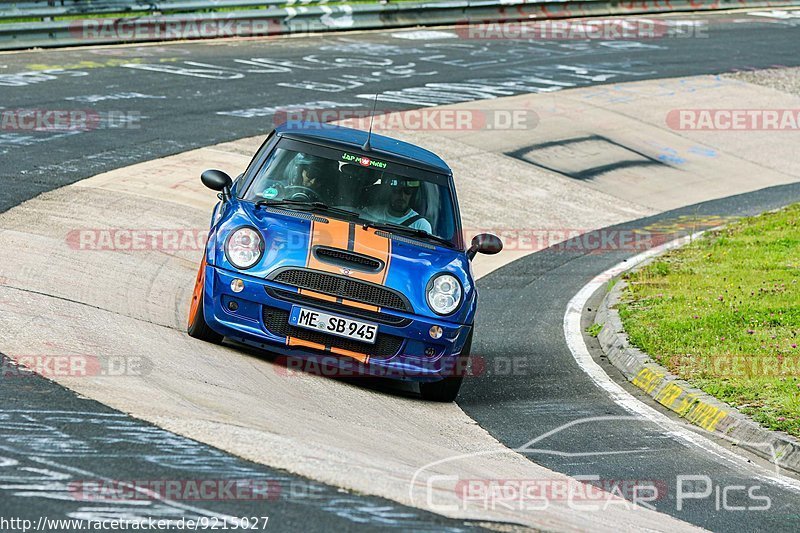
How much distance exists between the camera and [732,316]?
416 inches

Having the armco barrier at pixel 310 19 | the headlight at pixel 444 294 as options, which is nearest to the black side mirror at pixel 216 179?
the headlight at pixel 444 294

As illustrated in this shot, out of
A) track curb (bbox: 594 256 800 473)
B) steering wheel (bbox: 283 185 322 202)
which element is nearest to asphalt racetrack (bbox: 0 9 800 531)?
track curb (bbox: 594 256 800 473)

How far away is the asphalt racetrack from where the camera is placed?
218 inches

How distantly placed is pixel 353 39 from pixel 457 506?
1942cm

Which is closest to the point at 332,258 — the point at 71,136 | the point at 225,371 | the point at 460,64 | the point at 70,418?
the point at 225,371

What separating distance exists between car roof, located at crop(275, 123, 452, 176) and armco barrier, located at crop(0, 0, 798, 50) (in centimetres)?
1196

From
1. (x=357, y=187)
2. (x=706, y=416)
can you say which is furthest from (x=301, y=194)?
(x=706, y=416)

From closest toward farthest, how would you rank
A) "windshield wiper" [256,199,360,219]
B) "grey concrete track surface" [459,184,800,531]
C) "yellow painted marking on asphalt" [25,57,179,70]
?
"grey concrete track surface" [459,184,800,531]
"windshield wiper" [256,199,360,219]
"yellow painted marking on asphalt" [25,57,179,70]

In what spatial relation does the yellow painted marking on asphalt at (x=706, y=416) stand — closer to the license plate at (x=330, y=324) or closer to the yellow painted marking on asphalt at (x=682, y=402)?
the yellow painted marking on asphalt at (x=682, y=402)

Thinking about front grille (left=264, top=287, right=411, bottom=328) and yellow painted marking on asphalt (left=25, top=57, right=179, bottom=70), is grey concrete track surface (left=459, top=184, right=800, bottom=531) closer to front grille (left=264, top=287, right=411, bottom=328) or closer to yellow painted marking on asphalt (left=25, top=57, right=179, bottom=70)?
front grille (left=264, top=287, right=411, bottom=328)

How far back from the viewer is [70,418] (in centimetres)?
613

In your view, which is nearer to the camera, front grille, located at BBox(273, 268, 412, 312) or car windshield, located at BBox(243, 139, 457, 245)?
front grille, located at BBox(273, 268, 412, 312)

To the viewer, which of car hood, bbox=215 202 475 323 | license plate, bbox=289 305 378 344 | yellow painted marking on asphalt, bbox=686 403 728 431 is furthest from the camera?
yellow painted marking on asphalt, bbox=686 403 728 431

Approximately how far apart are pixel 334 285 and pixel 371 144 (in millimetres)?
1743
